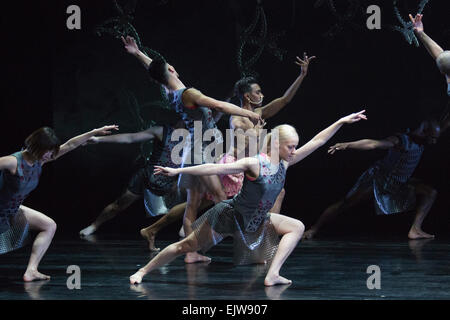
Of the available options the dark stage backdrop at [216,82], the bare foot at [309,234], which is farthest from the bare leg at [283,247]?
Answer: the dark stage backdrop at [216,82]

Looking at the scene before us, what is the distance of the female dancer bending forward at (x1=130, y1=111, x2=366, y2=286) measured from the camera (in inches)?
165

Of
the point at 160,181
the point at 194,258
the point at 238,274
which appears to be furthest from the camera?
the point at 160,181

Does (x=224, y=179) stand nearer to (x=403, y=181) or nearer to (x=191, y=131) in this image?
(x=191, y=131)

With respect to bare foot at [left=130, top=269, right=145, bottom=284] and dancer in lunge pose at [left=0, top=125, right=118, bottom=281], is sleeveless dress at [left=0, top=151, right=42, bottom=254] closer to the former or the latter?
dancer in lunge pose at [left=0, top=125, right=118, bottom=281]

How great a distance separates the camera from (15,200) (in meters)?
4.43

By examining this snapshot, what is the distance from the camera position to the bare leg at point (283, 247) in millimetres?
4191

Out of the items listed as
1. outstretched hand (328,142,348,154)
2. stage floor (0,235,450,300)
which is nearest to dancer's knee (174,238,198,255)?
stage floor (0,235,450,300)

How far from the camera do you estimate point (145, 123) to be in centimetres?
812

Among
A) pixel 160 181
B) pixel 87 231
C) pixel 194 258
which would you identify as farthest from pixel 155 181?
pixel 194 258

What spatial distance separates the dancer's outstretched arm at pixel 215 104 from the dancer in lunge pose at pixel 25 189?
2.57ft

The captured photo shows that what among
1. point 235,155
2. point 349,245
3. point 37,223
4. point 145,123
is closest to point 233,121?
point 235,155

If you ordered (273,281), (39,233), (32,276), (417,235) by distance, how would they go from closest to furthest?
(273,281), (32,276), (39,233), (417,235)

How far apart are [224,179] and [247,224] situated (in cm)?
167

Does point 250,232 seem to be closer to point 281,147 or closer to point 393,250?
point 281,147
